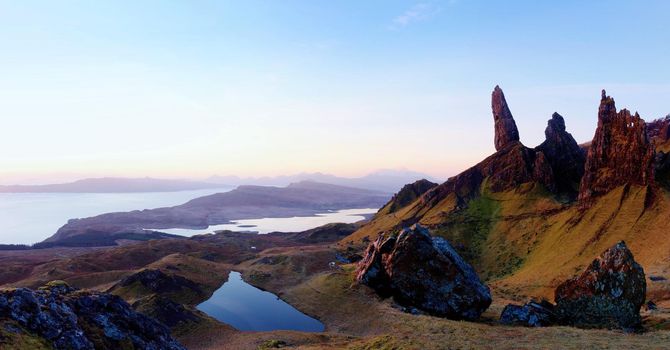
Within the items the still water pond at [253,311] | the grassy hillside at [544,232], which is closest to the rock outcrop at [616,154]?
the grassy hillside at [544,232]

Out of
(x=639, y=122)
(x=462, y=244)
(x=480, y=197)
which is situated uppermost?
(x=639, y=122)

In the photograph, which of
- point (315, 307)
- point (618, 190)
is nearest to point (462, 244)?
point (618, 190)

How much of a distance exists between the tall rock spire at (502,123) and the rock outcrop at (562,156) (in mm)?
18727

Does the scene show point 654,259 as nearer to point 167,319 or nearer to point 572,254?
point 572,254

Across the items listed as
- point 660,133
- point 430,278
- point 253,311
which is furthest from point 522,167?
point 253,311

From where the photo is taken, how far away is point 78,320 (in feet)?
104

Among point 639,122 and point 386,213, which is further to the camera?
point 386,213

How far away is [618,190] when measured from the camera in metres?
99.4

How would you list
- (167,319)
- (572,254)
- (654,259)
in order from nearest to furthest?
(167,319), (654,259), (572,254)

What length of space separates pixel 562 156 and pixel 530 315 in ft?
335

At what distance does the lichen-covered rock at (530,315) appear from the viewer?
163ft

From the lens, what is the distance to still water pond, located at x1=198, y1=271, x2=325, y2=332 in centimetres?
7019

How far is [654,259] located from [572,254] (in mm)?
16270

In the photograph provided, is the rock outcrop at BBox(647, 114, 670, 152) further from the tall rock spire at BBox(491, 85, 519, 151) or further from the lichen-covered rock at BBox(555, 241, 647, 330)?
the lichen-covered rock at BBox(555, 241, 647, 330)
